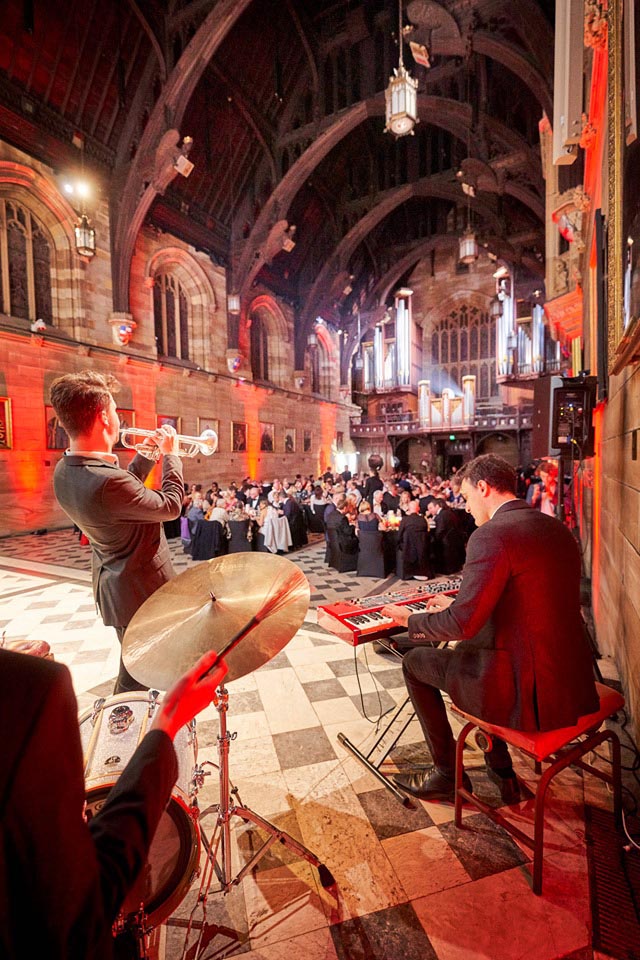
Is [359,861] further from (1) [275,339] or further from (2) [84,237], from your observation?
(1) [275,339]

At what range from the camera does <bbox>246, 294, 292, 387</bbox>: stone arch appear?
60.8 ft

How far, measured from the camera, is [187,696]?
85 centimetres

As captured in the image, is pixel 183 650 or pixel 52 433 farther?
pixel 52 433

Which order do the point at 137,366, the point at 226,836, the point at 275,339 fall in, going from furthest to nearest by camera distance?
1. the point at 275,339
2. the point at 137,366
3. the point at 226,836

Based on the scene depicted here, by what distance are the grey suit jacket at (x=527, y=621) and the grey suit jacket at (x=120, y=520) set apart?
4.48 feet

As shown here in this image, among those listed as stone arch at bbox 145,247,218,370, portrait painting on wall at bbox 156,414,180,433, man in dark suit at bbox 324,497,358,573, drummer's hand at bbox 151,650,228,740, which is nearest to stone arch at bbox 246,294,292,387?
stone arch at bbox 145,247,218,370

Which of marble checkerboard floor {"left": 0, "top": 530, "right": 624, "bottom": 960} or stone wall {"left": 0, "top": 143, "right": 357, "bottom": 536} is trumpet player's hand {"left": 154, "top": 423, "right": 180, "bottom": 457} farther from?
stone wall {"left": 0, "top": 143, "right": 357, "bottom": 536}

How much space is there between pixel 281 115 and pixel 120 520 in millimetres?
17833

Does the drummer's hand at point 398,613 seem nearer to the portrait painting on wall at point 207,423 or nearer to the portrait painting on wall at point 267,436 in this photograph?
the portrait painting on wall at point 207,423

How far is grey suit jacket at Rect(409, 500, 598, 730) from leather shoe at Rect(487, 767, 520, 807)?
75 centimetres

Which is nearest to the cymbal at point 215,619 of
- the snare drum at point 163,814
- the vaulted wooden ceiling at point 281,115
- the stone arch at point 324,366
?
the snare drum at point 163,814

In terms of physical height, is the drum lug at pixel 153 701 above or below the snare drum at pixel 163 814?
above

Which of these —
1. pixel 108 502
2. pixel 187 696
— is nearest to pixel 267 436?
pixel 108 502

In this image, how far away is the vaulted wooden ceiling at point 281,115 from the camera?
9.59 meters
